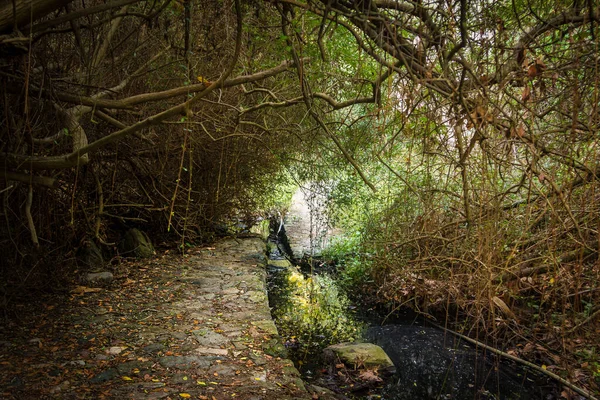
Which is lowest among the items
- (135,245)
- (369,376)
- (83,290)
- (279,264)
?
(369,376)

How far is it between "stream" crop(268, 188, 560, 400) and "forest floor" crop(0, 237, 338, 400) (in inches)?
23.0

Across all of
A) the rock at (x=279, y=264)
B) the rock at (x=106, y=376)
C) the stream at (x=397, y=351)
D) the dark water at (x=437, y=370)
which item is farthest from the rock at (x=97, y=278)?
the rock at (x=279, y=264)

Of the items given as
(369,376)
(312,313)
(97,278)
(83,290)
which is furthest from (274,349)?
(97,278)

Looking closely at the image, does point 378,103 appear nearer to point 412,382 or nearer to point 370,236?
point 412,382

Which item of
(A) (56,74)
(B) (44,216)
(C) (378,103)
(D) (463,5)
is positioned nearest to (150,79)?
(A) (56,74)

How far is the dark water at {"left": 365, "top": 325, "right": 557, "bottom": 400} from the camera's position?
4.30 m

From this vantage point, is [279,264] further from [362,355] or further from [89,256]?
[362,355]

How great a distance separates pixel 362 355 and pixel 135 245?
4093 millimetres

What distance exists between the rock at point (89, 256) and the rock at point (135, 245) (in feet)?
2.29

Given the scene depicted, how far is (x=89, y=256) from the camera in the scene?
6.12m

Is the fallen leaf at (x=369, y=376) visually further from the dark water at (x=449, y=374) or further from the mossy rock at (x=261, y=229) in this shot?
the mossy rock at (x=261, y=229)

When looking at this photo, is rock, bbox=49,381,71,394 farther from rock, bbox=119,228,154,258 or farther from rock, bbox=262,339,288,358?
rock, bbox=119,228,154,258

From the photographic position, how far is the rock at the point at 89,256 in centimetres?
601

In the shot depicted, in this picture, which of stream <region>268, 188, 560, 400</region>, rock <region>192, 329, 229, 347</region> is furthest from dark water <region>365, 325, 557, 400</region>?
rock <region>192, 329, 229, 347</region>
